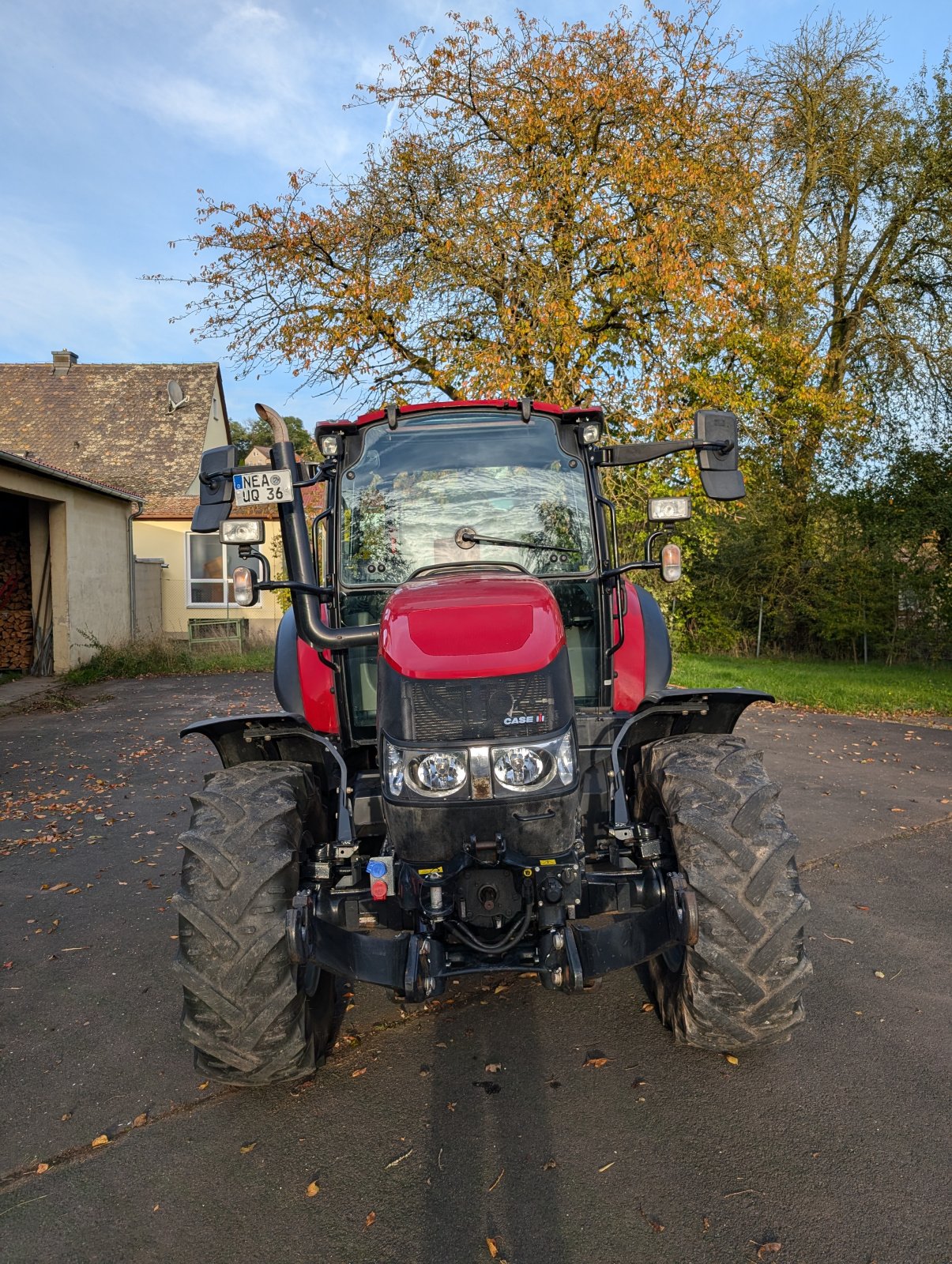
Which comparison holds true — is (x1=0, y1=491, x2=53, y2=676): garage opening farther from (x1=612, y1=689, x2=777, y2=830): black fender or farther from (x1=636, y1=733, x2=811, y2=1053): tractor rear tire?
(x1=636, y1=733, x2=811, y2=1053): tractor rear tire

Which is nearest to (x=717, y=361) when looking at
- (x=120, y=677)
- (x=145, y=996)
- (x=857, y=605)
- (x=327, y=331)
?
(x=857, y=605)

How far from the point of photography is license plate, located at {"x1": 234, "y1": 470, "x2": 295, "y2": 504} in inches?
121

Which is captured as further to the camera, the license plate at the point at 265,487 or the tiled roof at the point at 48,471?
the tiled roof at the point at 48,471

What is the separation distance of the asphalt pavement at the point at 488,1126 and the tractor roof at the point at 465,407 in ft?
7.71

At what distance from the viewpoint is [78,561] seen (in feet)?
53.3

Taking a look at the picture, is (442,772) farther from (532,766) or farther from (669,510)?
(669,510)

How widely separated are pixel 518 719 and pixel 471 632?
0.29 meters

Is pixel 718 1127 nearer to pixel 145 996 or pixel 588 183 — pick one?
pixel 145 996

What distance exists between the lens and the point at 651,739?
3.94m

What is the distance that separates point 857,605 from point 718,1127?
16.9 metres

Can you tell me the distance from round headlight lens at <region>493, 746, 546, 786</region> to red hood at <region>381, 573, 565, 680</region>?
227 millimetres

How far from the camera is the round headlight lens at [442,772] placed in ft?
8.58

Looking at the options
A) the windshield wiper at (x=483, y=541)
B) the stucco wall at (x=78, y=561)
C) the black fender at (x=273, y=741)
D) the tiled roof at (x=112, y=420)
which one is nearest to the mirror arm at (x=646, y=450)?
the windshield wiper at (x=483, y=541)

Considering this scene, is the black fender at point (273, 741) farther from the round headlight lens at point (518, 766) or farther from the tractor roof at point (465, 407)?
the tractor roof at point (465, 407)
